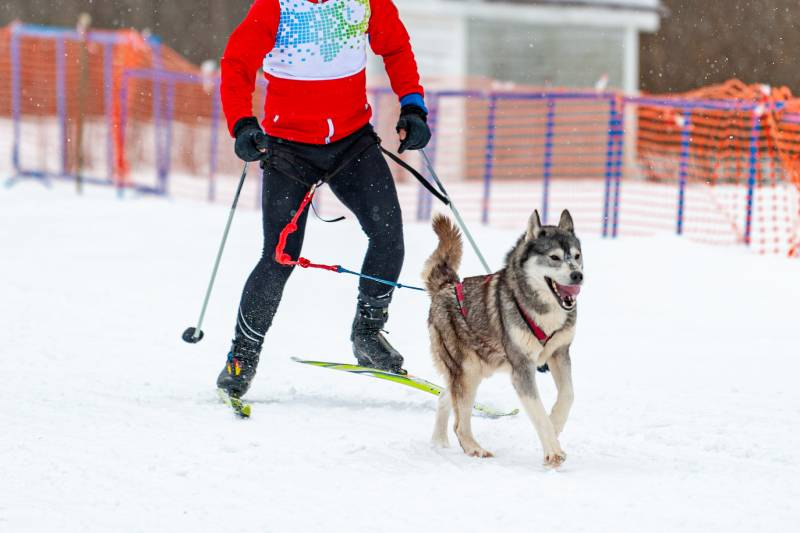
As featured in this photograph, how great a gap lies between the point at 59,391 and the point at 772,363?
12.1 ft

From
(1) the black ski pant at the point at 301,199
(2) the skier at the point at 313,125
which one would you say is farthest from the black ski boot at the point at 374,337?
(1) the black ski pant at the point at 301,199

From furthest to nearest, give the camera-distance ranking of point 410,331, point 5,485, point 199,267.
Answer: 1. point 199,267
2. point 410,331
3. point 5,485

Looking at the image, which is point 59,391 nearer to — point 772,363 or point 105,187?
point 772,363

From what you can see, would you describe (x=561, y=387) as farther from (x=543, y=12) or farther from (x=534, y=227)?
(x=543, y=12)

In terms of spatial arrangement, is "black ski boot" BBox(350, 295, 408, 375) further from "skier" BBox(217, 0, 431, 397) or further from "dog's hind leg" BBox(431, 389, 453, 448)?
"dog's hind leg" BBox(431, 389, 453, 448)

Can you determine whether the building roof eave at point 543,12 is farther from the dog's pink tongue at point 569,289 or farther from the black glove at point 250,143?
the dog's pink tongue at point 569,289

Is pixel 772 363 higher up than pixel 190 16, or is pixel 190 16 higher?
pixel 190 16

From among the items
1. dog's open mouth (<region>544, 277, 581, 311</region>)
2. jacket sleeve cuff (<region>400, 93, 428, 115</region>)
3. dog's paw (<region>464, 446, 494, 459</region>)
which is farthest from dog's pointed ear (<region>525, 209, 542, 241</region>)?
jacket sleeve cuff (<region>400, 93, 428, 115</region>)

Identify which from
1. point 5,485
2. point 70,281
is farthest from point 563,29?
point 5,485

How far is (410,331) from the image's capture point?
7223 mm

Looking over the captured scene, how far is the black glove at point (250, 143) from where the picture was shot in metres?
4.73

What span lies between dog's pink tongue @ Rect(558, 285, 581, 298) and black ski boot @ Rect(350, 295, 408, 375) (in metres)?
1.30

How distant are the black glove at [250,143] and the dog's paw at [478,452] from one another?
4.93 feet

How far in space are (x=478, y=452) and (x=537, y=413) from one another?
376 mm
